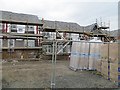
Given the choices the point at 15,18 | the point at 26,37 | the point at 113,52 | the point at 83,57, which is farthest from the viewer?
the point at 15,18

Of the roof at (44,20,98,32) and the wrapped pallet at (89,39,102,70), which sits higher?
the roof at (44,20,98,32)

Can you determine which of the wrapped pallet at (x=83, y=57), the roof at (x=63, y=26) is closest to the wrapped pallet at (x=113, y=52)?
the wrapped pallet at (x=83, y=57)

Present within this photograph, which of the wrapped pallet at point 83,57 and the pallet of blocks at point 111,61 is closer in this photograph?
the pallet of blocks at point 111,61

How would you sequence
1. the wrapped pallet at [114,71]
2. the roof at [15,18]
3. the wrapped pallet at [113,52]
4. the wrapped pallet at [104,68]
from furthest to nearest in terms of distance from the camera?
1. the roof at [15,18]
2. the wrapped pallet at [104,68]
3. the wrapped pallet at [113,52]
4. the wrapped pallet at [114,71]

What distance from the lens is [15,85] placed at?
263 inches

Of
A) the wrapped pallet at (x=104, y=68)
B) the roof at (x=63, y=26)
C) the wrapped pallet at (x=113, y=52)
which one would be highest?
the roof at (x=63, y=26)

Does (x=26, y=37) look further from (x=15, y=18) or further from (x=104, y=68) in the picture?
(x=104, y=68)

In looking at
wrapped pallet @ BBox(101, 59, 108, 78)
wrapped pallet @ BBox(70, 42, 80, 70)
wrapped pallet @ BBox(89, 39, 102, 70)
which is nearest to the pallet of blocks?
wrapped pallet @ BBox(101, 59, 108, 78)

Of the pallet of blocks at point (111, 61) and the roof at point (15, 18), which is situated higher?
the roof at point (15, 18)

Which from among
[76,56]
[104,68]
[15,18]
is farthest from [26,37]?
[104,68]

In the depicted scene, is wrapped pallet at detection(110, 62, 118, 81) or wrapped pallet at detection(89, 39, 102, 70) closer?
wrapped pallet at detection(110, 62, 118, 81)

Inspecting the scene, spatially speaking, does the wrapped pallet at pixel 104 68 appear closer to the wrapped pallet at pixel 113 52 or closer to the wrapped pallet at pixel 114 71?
the wrapped pallet at pixel 114 71

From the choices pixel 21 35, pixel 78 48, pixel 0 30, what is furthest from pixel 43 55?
pixel 78 48

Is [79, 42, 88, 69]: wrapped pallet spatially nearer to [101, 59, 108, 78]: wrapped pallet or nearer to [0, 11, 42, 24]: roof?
[101, 59, 108, 78]: wrapped pallet
